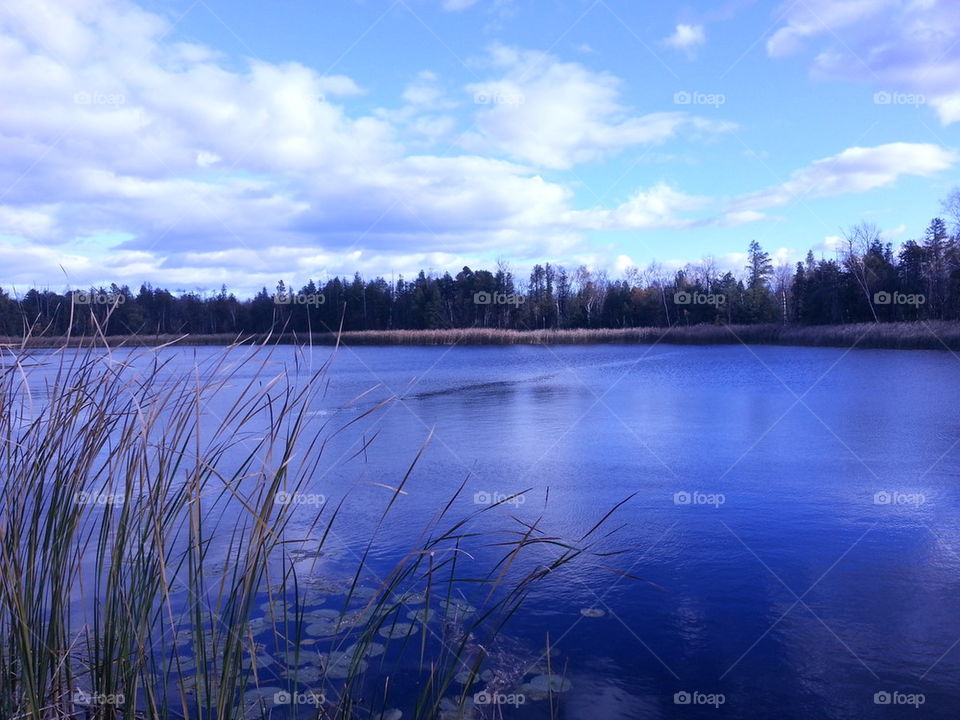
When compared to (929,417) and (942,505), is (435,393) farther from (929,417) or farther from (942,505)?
(942,505)

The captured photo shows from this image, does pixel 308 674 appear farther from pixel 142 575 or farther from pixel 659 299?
pixel 659 299

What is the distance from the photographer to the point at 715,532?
511 cm

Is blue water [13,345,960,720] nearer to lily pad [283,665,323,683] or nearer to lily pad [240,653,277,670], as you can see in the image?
lily pad [283,665,323,683]

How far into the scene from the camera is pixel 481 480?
6.60 metres

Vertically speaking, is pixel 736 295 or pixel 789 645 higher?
pixel 736 295

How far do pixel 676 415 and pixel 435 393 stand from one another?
16.9ft

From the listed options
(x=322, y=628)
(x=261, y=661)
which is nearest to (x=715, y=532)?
(x=322, y=628)

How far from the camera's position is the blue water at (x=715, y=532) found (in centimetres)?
328

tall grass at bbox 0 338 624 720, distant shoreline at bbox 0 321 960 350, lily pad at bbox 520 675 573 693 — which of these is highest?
distant shoreline at bbox 0 321 960 350

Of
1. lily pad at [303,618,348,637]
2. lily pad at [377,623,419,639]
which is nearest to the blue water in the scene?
lily pad at [377,623,419,639]

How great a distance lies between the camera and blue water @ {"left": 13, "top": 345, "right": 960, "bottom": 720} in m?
3.28

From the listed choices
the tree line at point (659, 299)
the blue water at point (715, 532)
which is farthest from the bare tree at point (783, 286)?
the blue water at point (715, 532)

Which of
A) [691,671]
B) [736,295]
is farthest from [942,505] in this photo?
[736,295]

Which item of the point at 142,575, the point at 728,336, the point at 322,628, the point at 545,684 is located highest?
the point at 728,336
